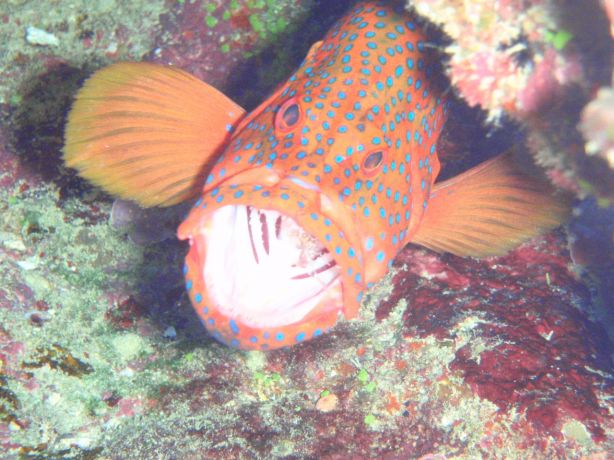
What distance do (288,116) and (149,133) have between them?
59.9 inches

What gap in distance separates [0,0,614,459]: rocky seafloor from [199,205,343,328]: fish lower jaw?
3.55 feet

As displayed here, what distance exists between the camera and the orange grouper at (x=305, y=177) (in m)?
2.91

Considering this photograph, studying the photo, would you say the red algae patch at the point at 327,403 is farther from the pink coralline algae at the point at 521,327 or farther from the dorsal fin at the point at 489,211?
the dorsal fin at the point at 489,211

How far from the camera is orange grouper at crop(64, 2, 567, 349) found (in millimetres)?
2910

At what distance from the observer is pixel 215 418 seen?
3857mm

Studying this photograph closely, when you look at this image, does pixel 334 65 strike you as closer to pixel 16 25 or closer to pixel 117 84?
pixel 117 84

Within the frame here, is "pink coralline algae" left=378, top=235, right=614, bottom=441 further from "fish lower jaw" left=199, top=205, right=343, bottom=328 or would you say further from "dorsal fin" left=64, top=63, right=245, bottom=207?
"dorsal fin" left=64, top=63, right=245, bottom=207

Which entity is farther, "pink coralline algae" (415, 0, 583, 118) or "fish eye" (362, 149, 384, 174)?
"fish eye" (362, 149, 384, 174)

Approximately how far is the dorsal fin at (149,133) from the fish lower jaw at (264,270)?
112 cm

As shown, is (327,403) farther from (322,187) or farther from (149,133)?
(149,133)

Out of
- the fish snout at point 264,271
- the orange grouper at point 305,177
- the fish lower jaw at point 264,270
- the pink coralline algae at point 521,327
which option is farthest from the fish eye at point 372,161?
the pink coralline algae at point 521,327

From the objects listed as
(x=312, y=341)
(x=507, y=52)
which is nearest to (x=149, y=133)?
(x=312, y=341)

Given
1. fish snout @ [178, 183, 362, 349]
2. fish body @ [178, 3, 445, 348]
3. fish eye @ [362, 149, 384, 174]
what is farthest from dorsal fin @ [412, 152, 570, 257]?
fish snout @ [178, 183, 362, 349]

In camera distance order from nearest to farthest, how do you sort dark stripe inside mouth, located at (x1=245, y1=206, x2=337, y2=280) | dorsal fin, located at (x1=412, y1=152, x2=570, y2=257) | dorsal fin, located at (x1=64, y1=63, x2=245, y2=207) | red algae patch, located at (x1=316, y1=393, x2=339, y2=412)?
dark stripe inside mouth, located at (x1=245, y1=206, x2=337, y2=280) → red algae patch, located at (x1=316, y1=393, x2=339, y2=412) → dorsal fin, located at (x1=64, y1=63, x2=245, y2=207) → dorsal fin, located at (x1=412, y1=152, x2=570, y2=257)
